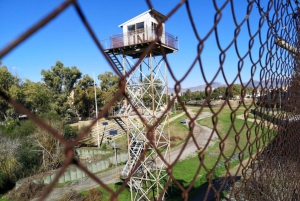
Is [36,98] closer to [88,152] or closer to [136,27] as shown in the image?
[88,152]

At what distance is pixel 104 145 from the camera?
15844 millimetres

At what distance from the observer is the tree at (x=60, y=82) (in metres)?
18.9

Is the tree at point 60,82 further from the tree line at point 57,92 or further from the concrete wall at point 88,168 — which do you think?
the concrete wall at point 88,168

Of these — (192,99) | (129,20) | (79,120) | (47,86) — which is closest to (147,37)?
(129,20)

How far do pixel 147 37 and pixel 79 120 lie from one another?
664 inches

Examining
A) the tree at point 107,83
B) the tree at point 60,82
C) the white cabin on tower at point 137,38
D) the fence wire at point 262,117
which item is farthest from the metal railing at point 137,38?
the tree at point 107,83

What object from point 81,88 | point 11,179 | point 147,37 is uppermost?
point 147,37

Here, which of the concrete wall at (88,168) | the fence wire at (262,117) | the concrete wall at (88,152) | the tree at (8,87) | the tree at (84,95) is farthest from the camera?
the tree at (84,95)

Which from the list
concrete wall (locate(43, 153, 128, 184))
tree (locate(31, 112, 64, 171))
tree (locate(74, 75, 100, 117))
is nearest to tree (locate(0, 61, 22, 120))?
tree (locate(31, 112, 64, 171))

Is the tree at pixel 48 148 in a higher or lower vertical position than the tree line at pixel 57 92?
lower

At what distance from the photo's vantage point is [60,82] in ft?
64.4

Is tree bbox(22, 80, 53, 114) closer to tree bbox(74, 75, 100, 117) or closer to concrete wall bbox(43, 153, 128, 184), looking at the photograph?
tree bbox(74, 75, 100, 117)

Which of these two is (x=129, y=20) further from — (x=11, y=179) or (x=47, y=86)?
(x=47, y=86)

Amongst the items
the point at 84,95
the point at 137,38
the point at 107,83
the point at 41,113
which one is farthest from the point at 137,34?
the point at 107,83
